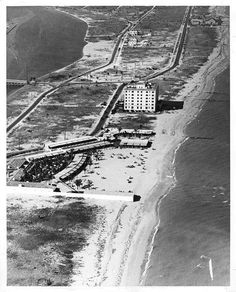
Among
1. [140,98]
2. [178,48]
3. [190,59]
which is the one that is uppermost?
[178,48]

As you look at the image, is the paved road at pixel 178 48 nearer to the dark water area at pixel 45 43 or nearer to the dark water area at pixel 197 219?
the dark water area at pixel 45 43

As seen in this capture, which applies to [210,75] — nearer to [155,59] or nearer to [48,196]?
[155,59]

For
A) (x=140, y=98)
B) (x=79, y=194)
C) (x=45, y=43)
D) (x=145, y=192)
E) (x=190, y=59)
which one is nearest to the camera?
(x=79, y=194)

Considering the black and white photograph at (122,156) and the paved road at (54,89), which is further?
the paved road at (54,89)


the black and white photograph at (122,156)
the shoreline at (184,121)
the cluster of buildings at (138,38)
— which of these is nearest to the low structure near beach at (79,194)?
the black and white photograph at (122,156)

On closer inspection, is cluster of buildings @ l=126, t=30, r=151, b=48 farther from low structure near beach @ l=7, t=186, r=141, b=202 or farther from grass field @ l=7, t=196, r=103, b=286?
grass field @ l=7, t=196, r=103, b=286

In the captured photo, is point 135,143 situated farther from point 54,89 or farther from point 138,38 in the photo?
point 138,38

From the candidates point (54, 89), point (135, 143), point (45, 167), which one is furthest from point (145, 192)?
point (54, 89)
